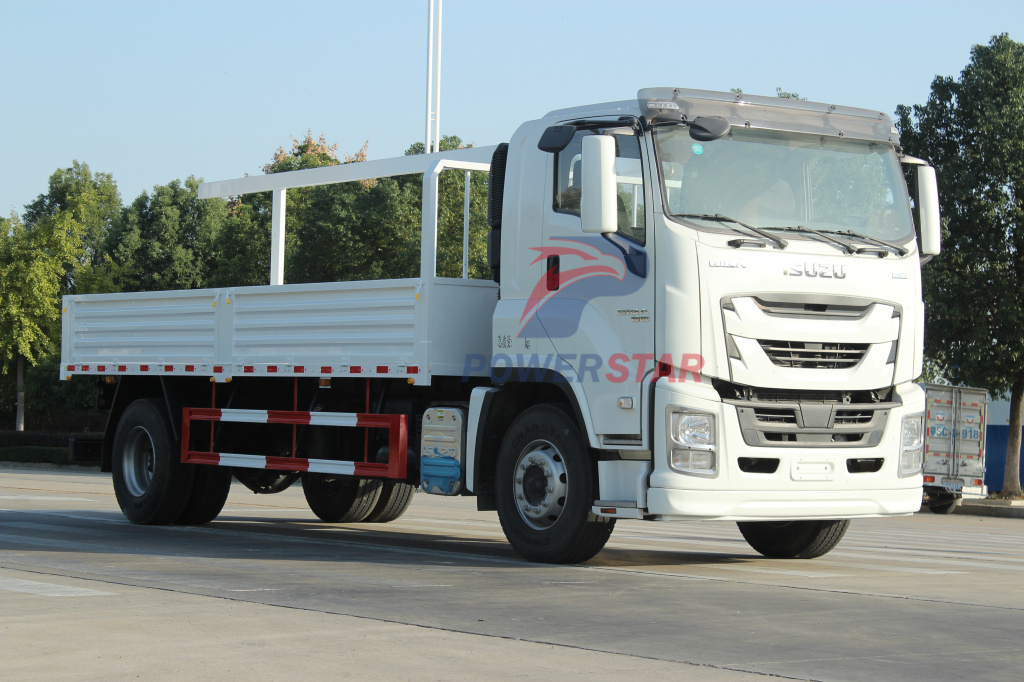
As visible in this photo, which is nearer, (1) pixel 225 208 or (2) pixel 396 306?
(2) pixel 396 306

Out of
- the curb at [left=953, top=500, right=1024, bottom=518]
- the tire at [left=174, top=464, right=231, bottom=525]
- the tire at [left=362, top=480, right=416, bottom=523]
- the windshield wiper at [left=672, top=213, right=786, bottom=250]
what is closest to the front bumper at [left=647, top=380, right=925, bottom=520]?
the windshield wiper at [left=672, top=213, right=786, bottom=250]

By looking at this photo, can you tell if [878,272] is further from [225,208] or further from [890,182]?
[225,208]

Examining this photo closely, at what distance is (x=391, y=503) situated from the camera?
49.4 feet

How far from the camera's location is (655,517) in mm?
9297

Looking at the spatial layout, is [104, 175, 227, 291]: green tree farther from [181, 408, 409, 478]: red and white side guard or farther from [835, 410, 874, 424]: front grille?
[835, 410, 874, 424]: front grille

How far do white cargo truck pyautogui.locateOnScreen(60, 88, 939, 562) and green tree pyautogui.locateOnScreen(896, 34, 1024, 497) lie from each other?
1949 cm

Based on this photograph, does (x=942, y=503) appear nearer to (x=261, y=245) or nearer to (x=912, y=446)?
(x=912, y=446)

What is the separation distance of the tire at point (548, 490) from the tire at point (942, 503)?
17242 mm

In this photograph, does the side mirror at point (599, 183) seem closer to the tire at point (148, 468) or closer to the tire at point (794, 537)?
the tire at point (794, 537)

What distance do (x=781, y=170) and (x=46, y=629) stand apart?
6.08m

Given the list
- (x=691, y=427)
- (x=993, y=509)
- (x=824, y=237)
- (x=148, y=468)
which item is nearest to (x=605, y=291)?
(x=691, y=427)

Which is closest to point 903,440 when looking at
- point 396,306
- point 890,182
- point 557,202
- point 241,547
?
point 890,182

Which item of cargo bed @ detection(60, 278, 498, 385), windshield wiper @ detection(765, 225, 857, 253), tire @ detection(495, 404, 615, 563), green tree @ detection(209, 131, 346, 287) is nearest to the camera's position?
windshield wiper @ detection(765, 225, 857, 253)

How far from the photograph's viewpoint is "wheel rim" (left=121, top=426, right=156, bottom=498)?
558 inches
